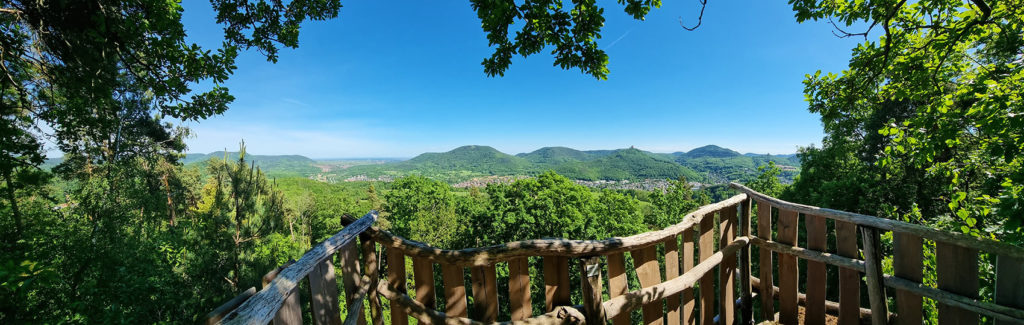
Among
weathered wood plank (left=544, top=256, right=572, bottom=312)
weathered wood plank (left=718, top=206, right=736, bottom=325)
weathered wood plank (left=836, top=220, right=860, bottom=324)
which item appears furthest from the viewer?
weathered wood plank (left=718, top=206, right=736, bottom=325)

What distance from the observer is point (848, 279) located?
3088 mm

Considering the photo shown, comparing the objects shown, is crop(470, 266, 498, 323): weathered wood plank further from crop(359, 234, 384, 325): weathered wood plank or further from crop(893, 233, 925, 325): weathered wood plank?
crop(893, 233, 925, 325): weathered wood plank

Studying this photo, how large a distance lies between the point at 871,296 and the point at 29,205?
1895cm

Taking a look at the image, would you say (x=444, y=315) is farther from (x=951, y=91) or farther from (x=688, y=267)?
(x=951, y=91)

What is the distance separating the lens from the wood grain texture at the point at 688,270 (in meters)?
3.12

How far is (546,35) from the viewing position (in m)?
3.00

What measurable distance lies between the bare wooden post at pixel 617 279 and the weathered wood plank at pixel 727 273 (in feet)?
5.71

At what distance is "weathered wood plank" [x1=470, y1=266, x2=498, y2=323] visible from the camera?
261 cm

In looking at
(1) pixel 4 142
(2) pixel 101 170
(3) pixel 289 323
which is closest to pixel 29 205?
(2) pixel 101 170

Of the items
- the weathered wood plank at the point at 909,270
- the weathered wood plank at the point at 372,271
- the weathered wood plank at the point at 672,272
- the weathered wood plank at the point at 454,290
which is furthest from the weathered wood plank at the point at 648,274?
the weathered wood plank at the point at 372,271

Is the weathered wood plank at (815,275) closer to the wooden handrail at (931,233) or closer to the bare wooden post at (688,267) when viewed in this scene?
the wooden handrail at (931,233)

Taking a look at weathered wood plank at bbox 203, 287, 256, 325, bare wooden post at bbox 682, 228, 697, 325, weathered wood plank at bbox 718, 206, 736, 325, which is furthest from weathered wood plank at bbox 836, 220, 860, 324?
weathered wood plank at bbox 203, 287, 256, 325

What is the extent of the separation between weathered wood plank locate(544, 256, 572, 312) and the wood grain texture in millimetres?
1493

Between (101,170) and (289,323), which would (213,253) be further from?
(289,323)
